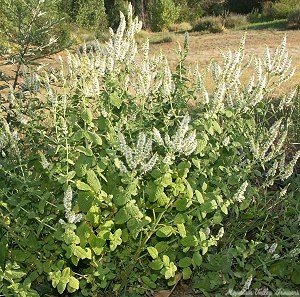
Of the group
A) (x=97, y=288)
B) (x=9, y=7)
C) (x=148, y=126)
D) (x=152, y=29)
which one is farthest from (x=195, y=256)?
(x=152, y=29)

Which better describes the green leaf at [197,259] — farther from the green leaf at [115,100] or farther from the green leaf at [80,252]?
the green leaf at [115,100]

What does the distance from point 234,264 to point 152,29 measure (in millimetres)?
27335

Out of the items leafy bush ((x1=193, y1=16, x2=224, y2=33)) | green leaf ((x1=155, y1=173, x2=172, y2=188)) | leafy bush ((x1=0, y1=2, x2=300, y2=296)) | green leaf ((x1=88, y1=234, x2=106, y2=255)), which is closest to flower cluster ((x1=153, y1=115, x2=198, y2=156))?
leafy bush ((x1=0, y1=2, x2=300, y2=296))

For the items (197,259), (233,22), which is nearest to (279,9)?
(233,22)

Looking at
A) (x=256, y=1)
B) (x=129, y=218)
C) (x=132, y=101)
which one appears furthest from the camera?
(x=256, y=1)

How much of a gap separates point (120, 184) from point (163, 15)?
27460 millimetres

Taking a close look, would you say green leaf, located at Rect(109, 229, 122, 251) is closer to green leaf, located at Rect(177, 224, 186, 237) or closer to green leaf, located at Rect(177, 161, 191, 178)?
green leaf, located at Rect(177, 224, 186, 237)

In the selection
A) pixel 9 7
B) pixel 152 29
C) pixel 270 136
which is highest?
pixel 9 7

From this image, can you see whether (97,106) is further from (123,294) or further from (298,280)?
(298,280)

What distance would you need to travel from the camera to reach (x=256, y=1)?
113 ft

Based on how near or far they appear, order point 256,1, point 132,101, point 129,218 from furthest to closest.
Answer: point 256,1, point 132,101, point 129,218

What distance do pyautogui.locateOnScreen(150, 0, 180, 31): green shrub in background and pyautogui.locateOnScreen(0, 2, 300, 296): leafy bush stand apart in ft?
87.9

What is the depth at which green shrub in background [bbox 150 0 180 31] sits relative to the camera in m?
29.6

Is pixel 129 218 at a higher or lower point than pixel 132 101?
lower
